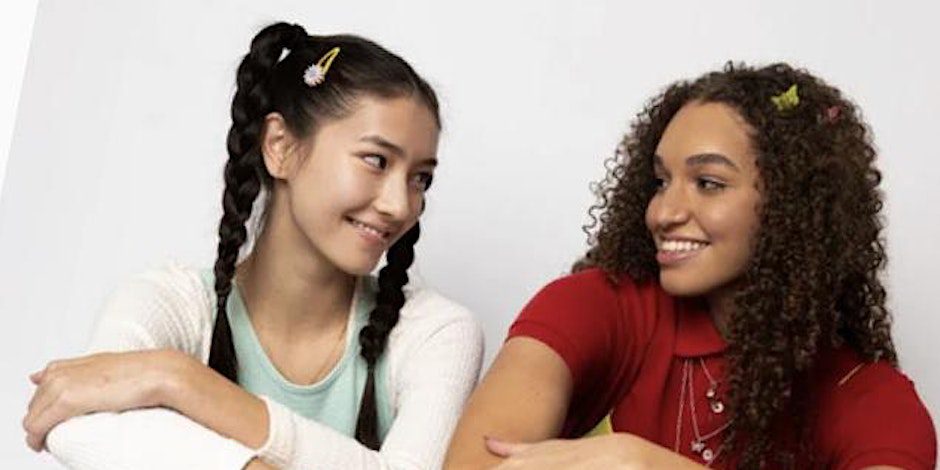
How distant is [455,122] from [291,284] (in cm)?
77

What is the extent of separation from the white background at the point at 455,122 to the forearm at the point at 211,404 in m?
1.00

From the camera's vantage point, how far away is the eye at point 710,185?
1.88 meters

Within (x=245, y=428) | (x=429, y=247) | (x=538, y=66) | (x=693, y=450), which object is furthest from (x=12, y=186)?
(x=693, y=450)

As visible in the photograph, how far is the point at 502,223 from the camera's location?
271cm

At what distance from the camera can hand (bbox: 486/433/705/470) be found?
167cm

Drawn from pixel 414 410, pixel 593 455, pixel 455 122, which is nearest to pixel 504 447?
pixel 593 455

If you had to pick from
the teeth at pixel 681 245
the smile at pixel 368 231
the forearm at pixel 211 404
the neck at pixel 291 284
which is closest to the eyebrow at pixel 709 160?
the teeth at pixel 681 245

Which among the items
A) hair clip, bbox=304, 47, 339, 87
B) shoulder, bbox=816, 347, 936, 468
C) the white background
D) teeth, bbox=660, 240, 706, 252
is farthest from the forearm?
the white background

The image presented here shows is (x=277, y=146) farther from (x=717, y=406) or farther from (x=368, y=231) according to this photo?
(x=717, y=406)

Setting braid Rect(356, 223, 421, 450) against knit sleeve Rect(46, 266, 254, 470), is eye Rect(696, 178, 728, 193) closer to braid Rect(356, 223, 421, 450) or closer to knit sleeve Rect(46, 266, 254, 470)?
braid Rect(356, 223, 421, 450)

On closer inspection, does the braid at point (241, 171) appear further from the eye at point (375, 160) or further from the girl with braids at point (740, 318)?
the girl with braids at point (740, 318)

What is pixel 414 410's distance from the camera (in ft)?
6.22

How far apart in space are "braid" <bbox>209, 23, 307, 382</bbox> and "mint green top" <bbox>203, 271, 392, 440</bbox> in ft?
0.08

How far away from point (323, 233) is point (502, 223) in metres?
0.78
